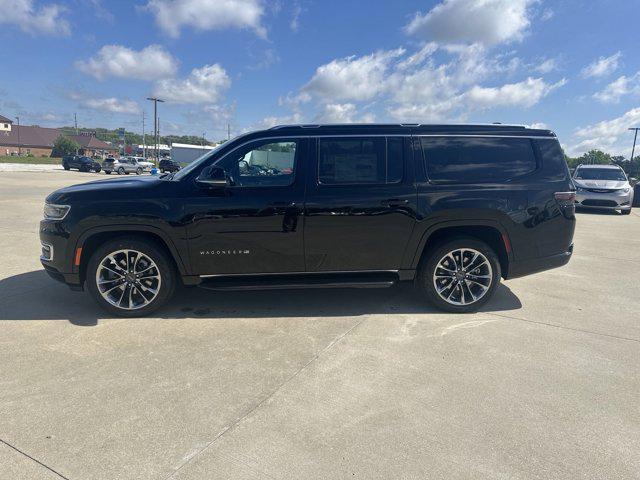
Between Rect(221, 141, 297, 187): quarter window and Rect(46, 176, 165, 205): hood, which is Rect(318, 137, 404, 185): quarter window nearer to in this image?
Rect(221, 141, 297, 187): quarter window

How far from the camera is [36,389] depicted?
115 inches

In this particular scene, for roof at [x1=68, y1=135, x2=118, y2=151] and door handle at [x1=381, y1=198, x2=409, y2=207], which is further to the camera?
roof at [x1=68, y1=135, x2=118, y2=151]

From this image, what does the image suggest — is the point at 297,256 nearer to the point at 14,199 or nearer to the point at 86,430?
the point at 86,430

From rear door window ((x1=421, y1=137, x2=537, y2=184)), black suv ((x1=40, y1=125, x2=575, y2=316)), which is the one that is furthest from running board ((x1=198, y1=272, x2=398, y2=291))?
rear door window ((x1=421, y1=137, x2=537, y2=184))

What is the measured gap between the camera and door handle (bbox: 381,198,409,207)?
415cm

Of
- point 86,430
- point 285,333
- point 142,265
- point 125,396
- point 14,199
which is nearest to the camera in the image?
point 86,430

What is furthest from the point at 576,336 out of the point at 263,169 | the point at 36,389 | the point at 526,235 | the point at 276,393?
the point at 36,389

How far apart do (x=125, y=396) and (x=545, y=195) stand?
4.28 m

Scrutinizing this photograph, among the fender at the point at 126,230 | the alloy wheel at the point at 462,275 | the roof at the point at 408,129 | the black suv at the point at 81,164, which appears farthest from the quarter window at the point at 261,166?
the black suv at the point at 81,164

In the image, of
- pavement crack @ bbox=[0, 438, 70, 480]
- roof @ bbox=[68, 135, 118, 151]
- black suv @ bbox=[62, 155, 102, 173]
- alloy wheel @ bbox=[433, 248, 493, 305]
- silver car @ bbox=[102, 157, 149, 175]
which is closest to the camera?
pavement crack @ bbox=[0, 438, 70, 480]

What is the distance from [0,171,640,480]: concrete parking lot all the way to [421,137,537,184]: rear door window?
1.47 meters

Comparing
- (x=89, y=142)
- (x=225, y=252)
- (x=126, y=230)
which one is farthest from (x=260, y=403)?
(x=89, y=142)

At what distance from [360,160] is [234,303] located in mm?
2096

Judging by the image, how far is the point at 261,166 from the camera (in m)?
4.28
